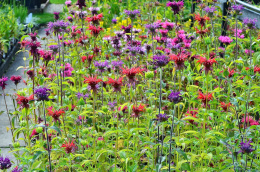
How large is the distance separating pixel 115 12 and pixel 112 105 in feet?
12.1

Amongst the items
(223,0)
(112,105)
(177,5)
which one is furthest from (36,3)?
(112,105)

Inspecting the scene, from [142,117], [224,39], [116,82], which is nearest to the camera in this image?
[116,82]

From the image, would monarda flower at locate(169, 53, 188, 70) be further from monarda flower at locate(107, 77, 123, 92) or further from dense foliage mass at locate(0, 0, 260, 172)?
monarda flower at locate(107, 77, 123, 92)

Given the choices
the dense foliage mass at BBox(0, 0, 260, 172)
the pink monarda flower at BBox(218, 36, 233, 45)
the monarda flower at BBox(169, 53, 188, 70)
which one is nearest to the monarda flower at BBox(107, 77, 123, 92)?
the dense foliage mass at BBox(0, 0, 260, 172)

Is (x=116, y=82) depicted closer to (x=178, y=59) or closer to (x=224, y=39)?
(x=178, y=59)

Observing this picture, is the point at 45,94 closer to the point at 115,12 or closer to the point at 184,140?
the point at 184,140

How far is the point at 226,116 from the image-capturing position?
Result: 6.16 ft

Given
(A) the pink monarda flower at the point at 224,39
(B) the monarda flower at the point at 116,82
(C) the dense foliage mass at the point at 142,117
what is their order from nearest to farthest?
(C) the dense foliage mass at the point at 142,117 → (B) the monarda flower at the point at 116,82 → (A) the pink monarda flower at the point at 224,39

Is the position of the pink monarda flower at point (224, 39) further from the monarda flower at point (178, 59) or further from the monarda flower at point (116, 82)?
the monarda flower at point (116, 82)

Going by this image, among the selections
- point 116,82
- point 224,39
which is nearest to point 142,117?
point 116,82

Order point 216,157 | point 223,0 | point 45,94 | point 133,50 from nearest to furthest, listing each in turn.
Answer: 1. point 45,94
2. point 216,157
3. point 133,50
4. point 223,0

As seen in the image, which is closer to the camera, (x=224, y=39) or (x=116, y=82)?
(x=116, y=82)

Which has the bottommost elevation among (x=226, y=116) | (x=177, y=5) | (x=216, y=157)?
(x=216, y=157)

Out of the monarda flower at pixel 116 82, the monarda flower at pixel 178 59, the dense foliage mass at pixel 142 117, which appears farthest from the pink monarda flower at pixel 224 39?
the monarda flower at pixel 116 82
